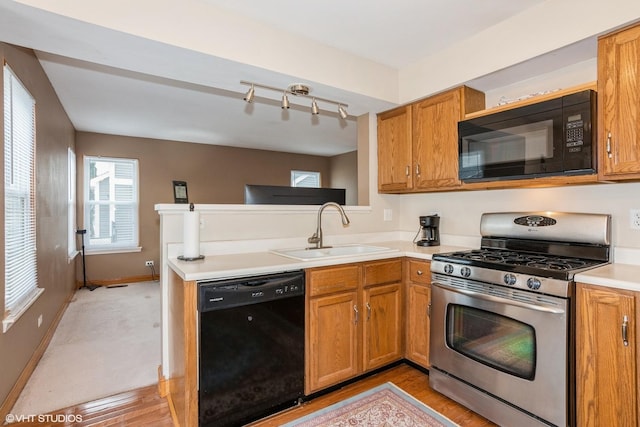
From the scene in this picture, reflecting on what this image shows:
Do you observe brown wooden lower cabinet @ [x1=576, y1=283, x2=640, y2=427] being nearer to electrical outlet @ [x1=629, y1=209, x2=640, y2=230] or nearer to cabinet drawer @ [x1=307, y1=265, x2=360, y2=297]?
electrical outlet @ [x1=629, y1=209, x2=640, y2=230]

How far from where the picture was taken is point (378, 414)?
1.97 metres

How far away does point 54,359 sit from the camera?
9.09 ft

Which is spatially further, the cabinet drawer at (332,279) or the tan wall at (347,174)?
the tan wall at (347,174)

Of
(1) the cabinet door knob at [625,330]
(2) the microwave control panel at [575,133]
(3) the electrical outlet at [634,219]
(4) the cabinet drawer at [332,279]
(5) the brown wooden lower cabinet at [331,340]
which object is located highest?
(2) the microwave control panel at [575,133]

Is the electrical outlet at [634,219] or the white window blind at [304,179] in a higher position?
the white window blind at [304,179]

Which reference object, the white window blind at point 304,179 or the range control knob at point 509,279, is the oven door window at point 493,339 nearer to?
the range control knob at point 509,279

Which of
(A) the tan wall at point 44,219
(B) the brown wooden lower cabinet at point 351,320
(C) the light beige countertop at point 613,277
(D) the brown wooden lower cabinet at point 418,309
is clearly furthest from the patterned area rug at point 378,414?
(A) the tan wall at point 44,219

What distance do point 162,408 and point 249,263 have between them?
1.11 m

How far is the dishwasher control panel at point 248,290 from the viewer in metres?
1.68

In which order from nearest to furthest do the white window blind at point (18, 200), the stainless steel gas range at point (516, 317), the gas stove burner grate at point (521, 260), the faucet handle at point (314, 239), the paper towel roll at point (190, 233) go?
the stainless steel gas range at point (516, 317), the gas stove burner grate at point (521, 260), the paper towel roll at point (190, 233), the white window blind at point (18, 200), the faucet handle at point (314, 239)

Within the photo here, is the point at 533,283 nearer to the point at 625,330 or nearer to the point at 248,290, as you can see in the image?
the point at 625,330

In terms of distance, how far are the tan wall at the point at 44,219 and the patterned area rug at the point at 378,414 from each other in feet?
6.40

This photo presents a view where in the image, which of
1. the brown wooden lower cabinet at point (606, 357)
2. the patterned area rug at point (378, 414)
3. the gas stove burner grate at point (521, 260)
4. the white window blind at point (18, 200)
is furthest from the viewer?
the white window blind at point (18, 200)

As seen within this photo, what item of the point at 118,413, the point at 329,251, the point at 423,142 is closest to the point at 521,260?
the point at 423,142
